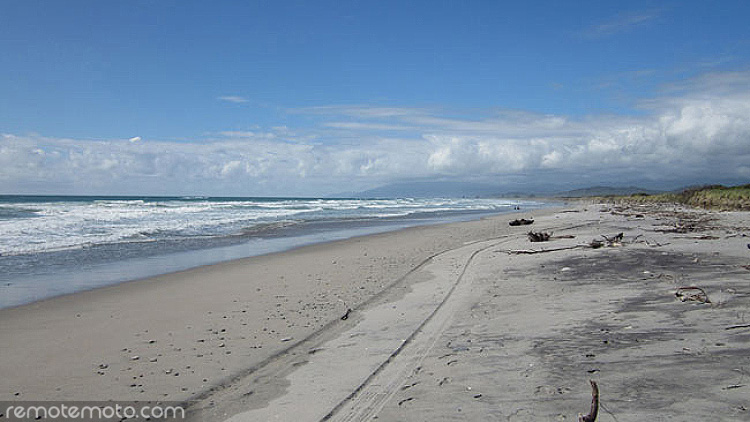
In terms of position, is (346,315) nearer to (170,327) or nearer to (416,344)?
(416,344)

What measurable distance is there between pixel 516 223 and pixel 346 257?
1334 centimetres

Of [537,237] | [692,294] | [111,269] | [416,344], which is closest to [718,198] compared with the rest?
[537,237]

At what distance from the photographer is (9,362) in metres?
5.14

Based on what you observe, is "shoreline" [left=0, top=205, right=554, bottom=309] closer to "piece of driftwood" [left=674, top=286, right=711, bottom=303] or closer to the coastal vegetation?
"piece of driftwood" [left=674, top=286, right=711, bottom=303]

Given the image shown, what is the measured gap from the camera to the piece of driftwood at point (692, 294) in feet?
18.4

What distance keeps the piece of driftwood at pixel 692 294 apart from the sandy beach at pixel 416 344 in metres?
0.04

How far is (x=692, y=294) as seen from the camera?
19.8 ft

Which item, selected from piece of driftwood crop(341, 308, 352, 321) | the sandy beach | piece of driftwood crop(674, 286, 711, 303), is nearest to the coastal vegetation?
the sandy beach

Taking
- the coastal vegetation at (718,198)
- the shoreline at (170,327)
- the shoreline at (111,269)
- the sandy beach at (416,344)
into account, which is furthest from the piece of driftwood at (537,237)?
the coastal vegetation at (718,198)

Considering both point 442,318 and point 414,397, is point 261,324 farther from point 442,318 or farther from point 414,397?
point 414,397

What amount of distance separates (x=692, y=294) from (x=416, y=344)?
3935 mm

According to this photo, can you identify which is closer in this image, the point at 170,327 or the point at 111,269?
the point at 170,327

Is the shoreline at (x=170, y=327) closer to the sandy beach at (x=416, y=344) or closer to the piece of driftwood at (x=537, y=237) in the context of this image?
the sandy beach at (x=416, y=344)

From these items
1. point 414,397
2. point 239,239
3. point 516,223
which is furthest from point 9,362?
point 516,223
